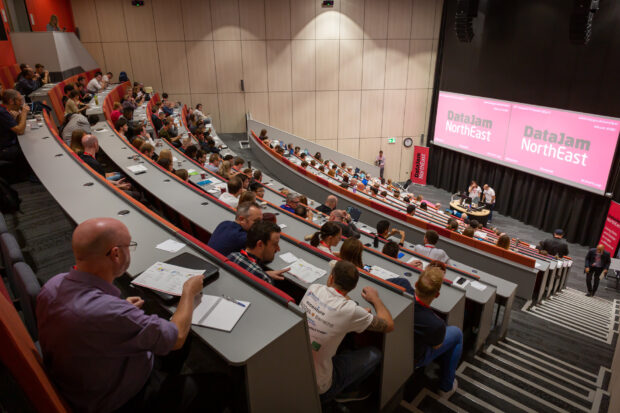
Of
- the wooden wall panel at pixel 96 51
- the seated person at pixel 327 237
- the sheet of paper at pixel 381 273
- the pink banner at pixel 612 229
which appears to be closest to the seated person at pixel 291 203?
the seated person at pixel 327 237

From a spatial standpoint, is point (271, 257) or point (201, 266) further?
point (271, 257)

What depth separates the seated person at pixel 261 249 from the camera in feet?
8.73

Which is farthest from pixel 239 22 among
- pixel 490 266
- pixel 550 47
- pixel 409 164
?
pixel 490 266

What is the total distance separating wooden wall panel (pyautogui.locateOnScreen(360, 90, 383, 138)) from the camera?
15.9m

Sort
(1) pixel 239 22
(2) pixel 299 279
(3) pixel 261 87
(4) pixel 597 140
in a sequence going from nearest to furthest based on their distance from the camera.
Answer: (2) pixel 299 279
(4) pixel 597 140
(1) pixel 239 22
(3) pixel 261 87

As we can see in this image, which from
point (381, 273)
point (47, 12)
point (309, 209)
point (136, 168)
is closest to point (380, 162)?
point (309, 209)

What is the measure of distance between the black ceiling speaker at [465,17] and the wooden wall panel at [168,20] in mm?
9413

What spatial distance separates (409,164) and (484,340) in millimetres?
13454

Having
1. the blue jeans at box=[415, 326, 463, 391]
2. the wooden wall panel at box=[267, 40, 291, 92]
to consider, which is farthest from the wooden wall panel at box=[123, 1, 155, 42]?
the blue jeans at box=[415, 326, 463, 391]

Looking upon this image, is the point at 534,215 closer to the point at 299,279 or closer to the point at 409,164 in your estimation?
the point at 409,164

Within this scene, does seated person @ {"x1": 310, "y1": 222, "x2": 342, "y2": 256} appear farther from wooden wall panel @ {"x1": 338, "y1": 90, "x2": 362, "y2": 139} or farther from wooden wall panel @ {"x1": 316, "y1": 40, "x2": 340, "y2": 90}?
wooden wall panel @ {"x1": 338, "y1": 90, "x2": 362, "y2": 139}

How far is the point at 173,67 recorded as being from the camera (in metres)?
14.0

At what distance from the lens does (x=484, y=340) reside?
14.2 feet

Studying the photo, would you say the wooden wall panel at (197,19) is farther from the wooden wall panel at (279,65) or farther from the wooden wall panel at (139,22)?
the wooden wall panel at (279,65)
